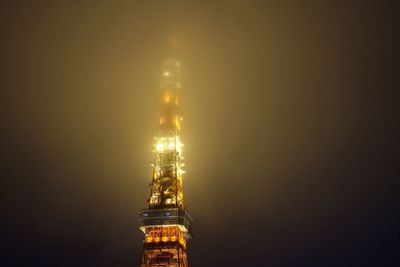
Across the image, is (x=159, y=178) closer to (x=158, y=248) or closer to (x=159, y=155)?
(x=159, y=155)

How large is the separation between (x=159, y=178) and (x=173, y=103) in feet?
40.7

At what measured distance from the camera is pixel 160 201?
2299 inches

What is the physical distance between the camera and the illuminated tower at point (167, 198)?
180 feet

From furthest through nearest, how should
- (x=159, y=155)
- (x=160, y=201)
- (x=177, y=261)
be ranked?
(x=159, y=155) < (x=160, y=201) < (x=177, y=261)

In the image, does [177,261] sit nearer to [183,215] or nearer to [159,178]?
[183,215]

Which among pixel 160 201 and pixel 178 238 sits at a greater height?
pixel 160 201

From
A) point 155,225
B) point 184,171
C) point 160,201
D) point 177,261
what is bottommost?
point 177,261

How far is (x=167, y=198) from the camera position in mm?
58969

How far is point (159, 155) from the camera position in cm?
6272

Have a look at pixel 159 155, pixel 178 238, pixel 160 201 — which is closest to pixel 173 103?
pixel 159 155

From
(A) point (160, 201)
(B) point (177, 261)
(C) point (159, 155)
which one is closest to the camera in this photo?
(B) point (177, 261)

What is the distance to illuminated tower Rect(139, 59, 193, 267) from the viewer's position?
54.9 meters

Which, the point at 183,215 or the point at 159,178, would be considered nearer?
the point at 183,215

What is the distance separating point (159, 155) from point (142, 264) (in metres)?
16.2
